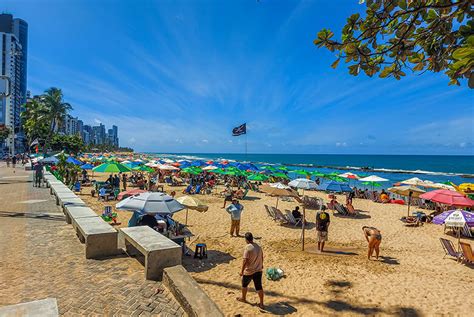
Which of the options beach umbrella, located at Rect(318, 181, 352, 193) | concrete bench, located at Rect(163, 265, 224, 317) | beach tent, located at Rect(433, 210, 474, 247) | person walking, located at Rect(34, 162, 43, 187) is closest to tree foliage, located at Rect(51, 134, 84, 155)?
person walking, located at Rect(34, 162, 43, 187)

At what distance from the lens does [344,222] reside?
13.5 m

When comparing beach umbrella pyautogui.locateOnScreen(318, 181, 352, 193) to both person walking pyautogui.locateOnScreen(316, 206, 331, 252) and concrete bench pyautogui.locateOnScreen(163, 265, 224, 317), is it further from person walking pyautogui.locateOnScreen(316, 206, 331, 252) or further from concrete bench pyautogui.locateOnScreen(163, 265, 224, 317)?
concrete bench pyautogui.locateOnScreen(163, 265, 224, 317)

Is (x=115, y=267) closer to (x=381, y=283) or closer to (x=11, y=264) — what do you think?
(x=11, y=264)

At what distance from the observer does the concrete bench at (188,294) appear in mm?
3493

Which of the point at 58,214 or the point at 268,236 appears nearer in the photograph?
the point at 58,214

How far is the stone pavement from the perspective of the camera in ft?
12.8

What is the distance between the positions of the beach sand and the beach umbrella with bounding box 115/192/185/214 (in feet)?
5.11

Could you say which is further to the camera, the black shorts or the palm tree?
the palm tree

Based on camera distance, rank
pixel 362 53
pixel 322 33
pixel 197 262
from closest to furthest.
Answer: pixel 322 33 → pixel 362 53 → pixel 197 262

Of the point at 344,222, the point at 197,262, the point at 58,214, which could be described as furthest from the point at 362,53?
the point at 344,222

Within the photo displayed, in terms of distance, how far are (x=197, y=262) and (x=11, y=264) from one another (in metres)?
4.00

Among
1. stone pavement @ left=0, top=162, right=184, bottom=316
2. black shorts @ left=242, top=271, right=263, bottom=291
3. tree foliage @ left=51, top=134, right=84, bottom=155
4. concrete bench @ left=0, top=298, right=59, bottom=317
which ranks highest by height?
tree foliage @ left=51, top=134, right=84, bottom=155

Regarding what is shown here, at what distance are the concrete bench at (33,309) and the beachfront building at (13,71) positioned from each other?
78.9 m

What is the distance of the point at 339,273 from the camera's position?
717cm
